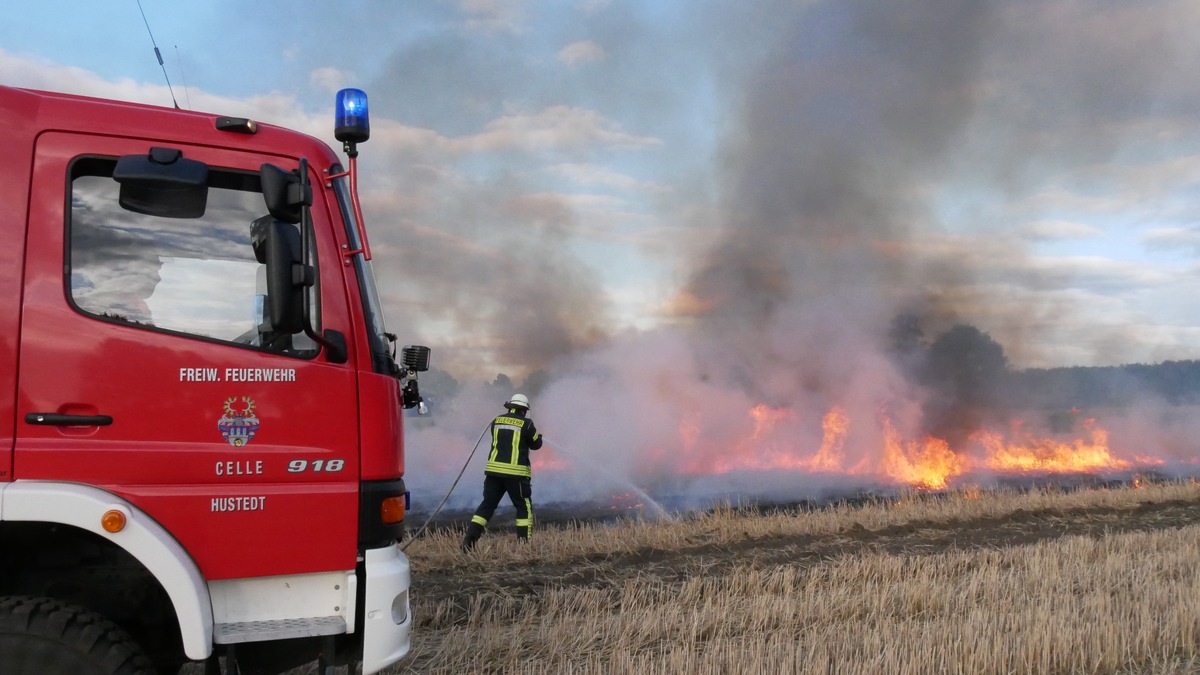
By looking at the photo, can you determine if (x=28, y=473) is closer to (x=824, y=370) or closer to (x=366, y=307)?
(x=366, y=307)

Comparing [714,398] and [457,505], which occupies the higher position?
[714,398]

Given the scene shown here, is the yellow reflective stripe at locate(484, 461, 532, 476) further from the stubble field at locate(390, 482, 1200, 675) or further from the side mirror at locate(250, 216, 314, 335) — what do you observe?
the side mirror at locate(250, 216, 314, 335)

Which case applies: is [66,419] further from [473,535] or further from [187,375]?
[473,535]

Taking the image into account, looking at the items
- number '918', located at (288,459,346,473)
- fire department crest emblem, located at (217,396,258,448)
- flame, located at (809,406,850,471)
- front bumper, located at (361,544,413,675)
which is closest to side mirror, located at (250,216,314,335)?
fire department crest emblem, located at (217,396,258,448)

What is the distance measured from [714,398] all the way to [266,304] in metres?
22.5

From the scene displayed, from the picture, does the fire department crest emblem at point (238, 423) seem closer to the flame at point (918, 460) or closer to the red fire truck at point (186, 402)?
the red fire truck at point (186, 402)

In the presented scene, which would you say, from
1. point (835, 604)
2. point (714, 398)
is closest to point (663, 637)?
point (835, 604)

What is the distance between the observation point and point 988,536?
10.6m

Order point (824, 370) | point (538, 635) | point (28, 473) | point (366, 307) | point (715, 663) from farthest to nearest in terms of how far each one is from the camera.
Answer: point (824, 370) < point (538, 635) < point (715, 663) < point (366, 307) < point (28, 473)

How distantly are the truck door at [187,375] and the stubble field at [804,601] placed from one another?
6.92 feet

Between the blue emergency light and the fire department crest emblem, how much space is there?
1.21 metres

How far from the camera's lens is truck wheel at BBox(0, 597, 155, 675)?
2.85 m

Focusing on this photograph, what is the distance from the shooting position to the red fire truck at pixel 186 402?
9.75 feet

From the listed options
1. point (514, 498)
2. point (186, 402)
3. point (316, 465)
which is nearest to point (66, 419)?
point (186, 402)
